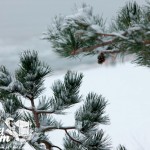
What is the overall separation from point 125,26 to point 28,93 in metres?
0.50

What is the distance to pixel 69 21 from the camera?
0.84 meters

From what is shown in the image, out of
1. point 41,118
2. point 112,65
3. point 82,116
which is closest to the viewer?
point 112,65

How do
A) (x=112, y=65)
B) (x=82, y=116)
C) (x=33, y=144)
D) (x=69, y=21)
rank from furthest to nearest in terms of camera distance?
(x=82, y=116) < (x=33, y=144) < (x=112, y=65) < (x=69, y=21)

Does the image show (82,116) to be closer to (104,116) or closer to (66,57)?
(104,116)

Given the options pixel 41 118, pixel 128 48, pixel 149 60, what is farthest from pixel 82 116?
pixel 128 48

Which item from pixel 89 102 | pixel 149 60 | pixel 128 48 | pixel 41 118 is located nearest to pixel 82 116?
pixel 89 102

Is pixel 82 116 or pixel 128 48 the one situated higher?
pixel 128 48

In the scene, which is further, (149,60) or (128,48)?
(149,60)

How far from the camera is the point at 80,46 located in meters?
0.92

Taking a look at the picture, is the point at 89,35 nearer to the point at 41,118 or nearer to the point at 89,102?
the point at 89,102

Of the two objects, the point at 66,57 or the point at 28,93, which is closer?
the point at 66,57

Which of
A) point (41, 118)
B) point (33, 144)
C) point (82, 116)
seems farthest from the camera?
point (41, 118)

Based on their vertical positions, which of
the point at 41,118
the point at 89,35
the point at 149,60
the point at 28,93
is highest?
the point at 89,35

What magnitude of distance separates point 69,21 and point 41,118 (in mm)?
667
